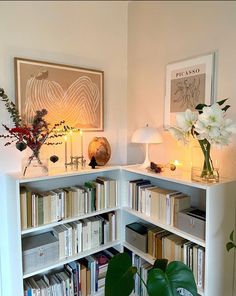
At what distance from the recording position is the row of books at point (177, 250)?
1.52 meters

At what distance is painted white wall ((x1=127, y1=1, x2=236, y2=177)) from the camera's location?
1.61 meters

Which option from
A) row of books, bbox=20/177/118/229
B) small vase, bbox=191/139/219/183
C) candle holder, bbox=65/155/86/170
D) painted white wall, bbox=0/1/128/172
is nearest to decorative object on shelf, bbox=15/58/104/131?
painted white wall, bbox=0/1/128/172

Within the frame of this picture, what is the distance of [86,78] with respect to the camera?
2102mm

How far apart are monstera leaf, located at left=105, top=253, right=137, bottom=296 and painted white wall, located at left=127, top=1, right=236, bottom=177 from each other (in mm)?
853

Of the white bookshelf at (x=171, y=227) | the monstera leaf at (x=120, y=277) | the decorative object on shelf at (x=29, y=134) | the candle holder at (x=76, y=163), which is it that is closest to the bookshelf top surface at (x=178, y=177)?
Result: the white bookshelf at (x=171, y=227)

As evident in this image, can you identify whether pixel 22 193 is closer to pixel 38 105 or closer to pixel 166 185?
pixel 38 105

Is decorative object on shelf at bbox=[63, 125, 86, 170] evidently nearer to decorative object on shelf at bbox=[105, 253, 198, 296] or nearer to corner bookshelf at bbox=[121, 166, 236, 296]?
corner bookshelf at bbox=[121, 166, 236, 296]

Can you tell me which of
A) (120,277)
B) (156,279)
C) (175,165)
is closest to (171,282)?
(156,279)

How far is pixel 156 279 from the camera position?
132cm

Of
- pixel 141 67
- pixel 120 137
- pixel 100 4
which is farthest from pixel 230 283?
pixel 100 4

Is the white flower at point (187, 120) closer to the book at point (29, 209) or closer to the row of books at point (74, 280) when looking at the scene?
the book at point (29, 209)

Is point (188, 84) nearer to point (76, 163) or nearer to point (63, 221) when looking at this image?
point (76, 163)

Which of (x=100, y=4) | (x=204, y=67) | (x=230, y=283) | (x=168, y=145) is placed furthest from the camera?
(x=100, y=4)

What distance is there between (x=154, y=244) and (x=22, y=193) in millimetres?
1053
